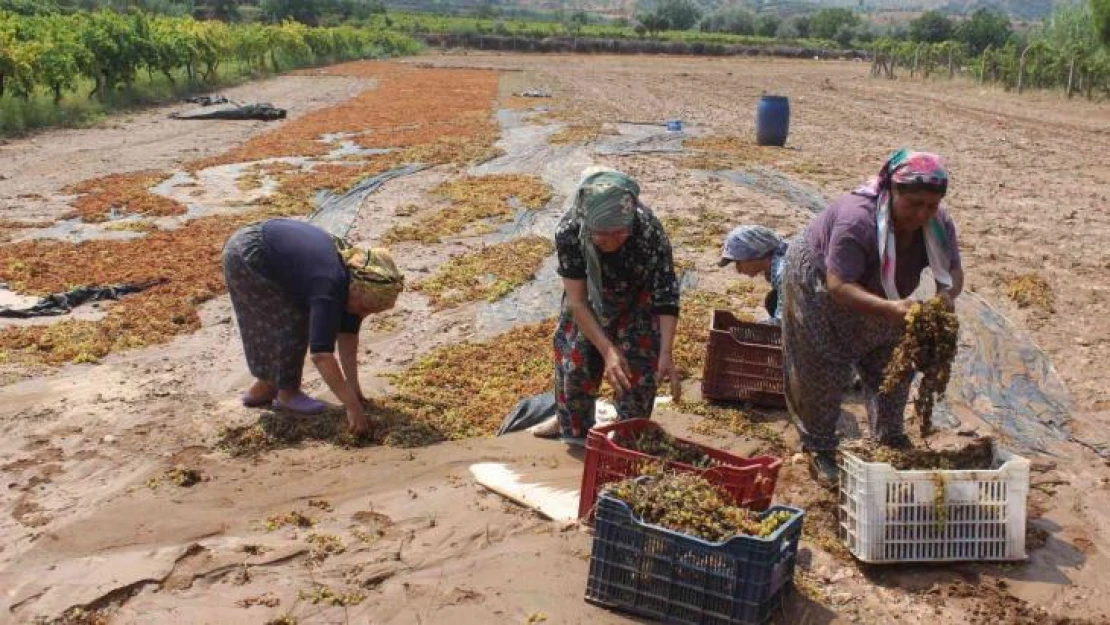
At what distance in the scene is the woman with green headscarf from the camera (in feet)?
13.5

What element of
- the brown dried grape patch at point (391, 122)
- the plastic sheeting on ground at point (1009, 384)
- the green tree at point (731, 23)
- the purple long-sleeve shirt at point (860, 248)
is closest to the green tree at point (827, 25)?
the green tree at point (731, 23)

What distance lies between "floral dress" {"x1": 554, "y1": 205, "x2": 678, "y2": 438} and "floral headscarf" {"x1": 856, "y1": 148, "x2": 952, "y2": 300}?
87 cm

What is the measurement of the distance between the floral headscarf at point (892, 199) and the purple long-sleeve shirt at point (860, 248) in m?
0.04

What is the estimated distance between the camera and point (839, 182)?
1327cm

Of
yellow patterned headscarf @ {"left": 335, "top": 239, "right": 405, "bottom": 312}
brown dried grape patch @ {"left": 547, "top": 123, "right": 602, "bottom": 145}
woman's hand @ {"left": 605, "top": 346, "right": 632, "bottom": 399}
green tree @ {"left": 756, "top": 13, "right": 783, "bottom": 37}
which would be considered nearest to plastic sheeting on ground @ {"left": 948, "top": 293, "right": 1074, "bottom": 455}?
woman's hand @ {"left": 605, "top": 346, "right": 632, "bottom": 399}

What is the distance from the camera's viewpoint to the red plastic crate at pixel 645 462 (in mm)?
3809

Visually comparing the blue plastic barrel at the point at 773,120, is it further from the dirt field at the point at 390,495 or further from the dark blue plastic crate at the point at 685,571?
the dark blue plastic crate at the point at 685,571

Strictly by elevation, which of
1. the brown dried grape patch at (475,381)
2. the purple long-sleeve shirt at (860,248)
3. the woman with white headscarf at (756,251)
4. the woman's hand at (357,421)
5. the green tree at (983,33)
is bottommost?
the brown dried grape patch at (475,381)

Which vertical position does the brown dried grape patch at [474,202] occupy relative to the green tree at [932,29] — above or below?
below

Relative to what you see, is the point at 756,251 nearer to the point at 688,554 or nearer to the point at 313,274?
the point at 313,274

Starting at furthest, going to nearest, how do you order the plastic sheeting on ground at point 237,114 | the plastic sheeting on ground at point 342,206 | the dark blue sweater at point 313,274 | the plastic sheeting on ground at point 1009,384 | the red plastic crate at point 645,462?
the plastic sheeting on ground at point 237,114 → the plastic sheeting on ground at point 342,206 → the plastic sheeting on ground at point 1009,384 → the dark blue sweater at point 313,274 → the red plastic crate at point 645,462

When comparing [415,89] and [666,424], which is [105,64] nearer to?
[415,89]

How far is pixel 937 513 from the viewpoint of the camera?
3.82 m

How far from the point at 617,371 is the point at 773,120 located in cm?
1379
